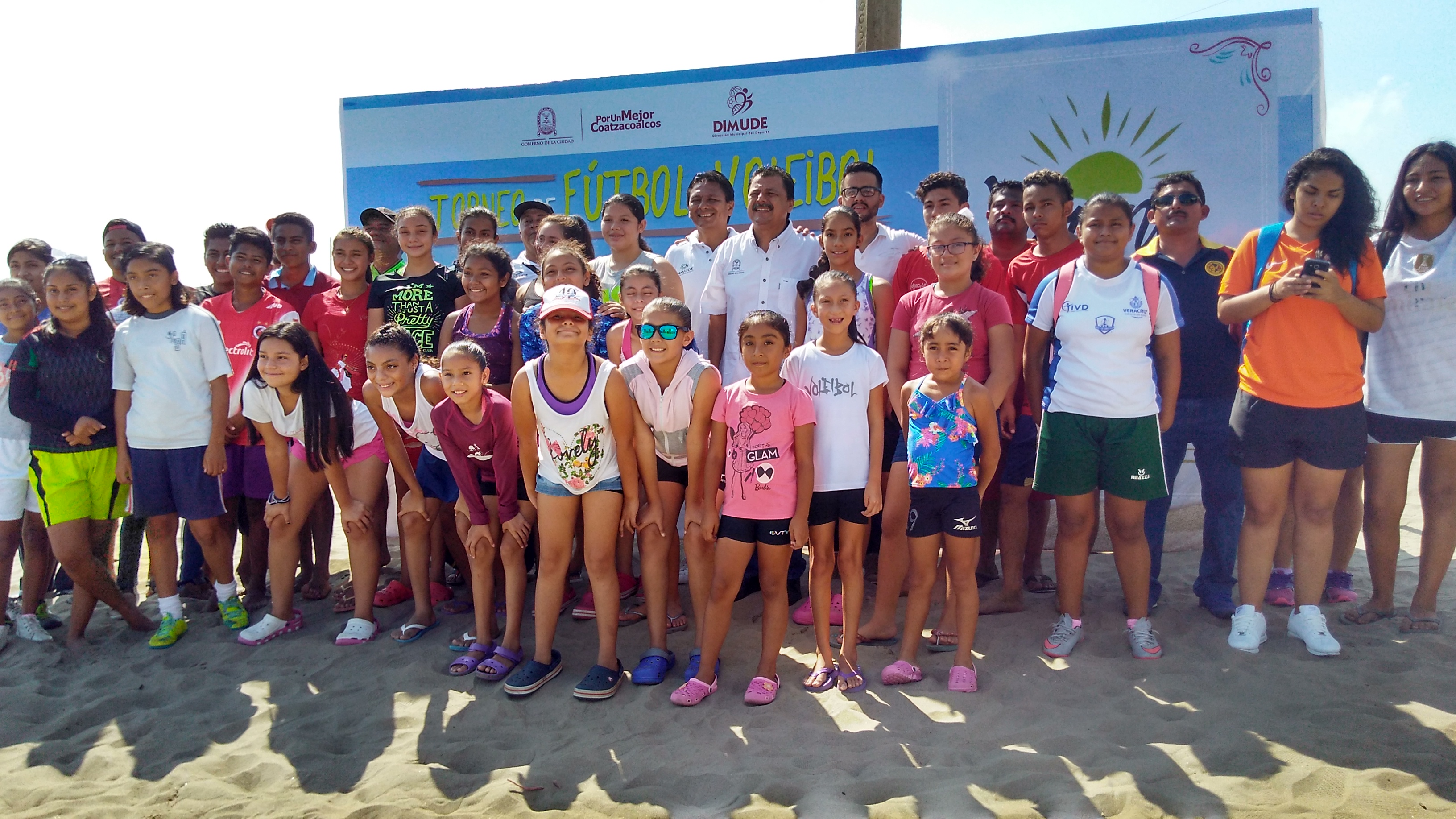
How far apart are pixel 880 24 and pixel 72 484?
640cm

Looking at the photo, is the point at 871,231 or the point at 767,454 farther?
the point at 871,231

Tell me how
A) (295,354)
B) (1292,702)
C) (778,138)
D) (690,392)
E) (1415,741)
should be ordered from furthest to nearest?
(778,138) < (295,354) < (690,392) < (1292,702) < (1415,741)

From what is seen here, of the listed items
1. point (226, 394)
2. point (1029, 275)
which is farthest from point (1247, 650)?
point (226, 394)

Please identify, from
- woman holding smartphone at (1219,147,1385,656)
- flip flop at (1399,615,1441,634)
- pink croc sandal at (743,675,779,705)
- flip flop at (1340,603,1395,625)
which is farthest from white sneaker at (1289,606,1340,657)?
pink croc sandal at (743,675,779,705)

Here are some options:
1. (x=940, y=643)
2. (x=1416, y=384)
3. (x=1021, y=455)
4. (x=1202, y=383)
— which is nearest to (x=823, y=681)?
(x=940, y=643)

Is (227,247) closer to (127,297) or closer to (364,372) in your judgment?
(127,297)

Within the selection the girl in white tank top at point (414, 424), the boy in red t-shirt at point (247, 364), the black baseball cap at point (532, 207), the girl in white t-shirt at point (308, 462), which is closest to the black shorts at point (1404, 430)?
the girl in white tank top at point (414, 424)

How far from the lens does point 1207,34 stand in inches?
216

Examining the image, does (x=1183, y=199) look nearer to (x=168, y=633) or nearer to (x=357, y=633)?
(x=357, y=633)

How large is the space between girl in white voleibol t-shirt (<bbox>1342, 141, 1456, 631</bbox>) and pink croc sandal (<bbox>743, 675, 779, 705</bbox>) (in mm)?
2754

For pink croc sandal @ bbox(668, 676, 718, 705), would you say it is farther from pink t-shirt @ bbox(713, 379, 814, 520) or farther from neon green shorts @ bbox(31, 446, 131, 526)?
neon green shorts @ bbox(31, 446, 131, 526)

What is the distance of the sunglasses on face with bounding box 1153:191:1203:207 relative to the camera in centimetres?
405

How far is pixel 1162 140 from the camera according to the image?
221 inches

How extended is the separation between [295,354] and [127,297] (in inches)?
40.9
